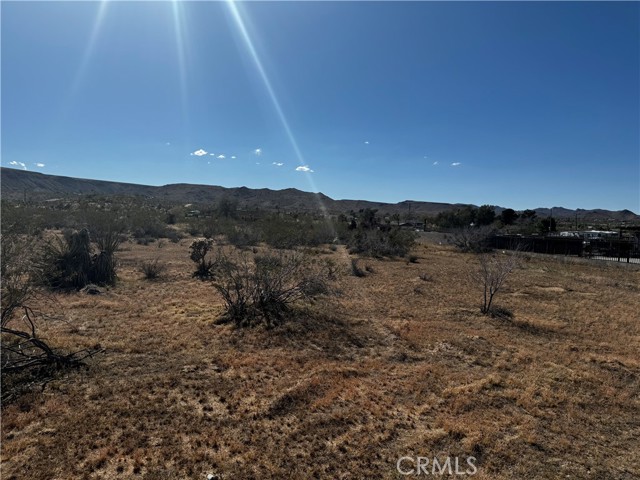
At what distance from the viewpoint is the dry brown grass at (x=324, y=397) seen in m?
4.40

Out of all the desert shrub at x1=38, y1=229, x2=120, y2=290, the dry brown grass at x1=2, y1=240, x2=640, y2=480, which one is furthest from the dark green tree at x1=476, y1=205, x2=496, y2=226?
the desert shrub at x1=38, y1=229, x2=120, y2=290

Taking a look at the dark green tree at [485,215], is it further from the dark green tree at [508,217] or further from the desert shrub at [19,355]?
the desert shrub at [19,355]

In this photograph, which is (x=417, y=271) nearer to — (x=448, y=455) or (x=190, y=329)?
(x=190, y=329)

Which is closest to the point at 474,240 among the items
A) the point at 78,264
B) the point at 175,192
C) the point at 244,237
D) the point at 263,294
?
the point at 244,237

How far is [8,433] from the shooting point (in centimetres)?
455

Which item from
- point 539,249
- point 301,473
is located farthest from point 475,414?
point 539,249

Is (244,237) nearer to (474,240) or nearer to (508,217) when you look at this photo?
(474,240)

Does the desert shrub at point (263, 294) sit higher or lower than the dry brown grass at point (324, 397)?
higher

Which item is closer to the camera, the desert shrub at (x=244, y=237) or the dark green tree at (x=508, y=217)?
the desert shrub at (x=244, y=237)
